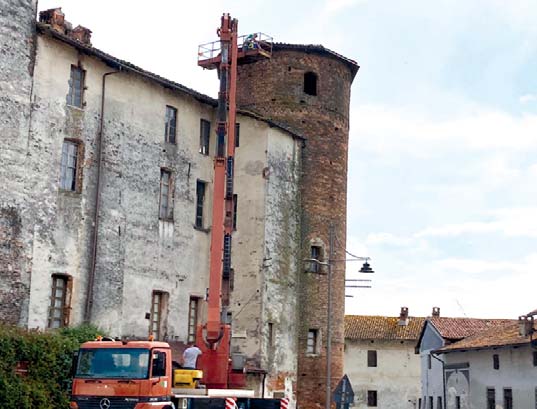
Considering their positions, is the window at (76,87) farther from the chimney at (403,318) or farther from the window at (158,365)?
the chimney at (403,318)

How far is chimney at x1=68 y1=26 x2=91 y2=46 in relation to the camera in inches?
1139

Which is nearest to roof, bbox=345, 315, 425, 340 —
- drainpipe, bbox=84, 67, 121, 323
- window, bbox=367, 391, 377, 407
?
window, bbox=367, 391, 377, 407

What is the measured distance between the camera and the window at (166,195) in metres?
29.7

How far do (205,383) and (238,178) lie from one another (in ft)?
39.8

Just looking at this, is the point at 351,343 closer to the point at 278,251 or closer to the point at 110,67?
the point at 278,251

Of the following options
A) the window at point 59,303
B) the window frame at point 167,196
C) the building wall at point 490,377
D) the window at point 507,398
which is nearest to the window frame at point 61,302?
the window at point 59,303

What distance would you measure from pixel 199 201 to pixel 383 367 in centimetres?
3344

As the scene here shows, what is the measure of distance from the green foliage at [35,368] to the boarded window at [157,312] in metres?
5.05

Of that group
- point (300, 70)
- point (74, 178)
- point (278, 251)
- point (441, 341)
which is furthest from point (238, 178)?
point (441, 341)

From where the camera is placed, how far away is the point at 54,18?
92.8ft

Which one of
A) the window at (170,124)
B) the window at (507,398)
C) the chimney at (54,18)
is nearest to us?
the chimney at (54,18)

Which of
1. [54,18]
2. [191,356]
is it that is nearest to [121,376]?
[191,356]

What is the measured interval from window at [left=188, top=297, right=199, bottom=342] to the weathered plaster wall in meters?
7.65

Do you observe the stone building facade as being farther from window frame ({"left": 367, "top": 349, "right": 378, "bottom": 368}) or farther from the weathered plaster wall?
window frame ({"left": 367, "top": 349, "right": 378, "bottom": 368})
